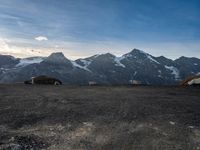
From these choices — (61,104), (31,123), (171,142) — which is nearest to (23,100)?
(61,104)

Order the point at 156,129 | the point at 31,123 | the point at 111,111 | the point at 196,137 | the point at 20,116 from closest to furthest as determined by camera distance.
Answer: the point at 196,137
the point at 156,129
the point at 31,123
the point at 20,116
the point at 111,111

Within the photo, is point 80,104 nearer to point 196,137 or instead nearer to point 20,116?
point 20,116

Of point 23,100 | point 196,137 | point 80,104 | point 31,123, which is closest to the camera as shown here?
point 196,137

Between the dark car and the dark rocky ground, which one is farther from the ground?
the dark car

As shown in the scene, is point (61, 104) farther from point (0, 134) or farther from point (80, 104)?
point (0, 134)

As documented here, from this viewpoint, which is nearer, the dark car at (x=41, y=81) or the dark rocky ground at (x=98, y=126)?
the dark rocky ground at (x=98, y=126)

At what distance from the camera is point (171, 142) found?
8.46 metres

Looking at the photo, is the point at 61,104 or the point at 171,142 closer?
the point at 171,142

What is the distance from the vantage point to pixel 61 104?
1472 centimetres

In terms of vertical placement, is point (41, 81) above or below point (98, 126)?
above

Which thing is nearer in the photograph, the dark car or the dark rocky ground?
the dark rocky ground

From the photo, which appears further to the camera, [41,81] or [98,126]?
[41,81]

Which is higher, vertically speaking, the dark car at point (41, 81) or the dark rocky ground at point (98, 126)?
the dark car at point (41, 81)

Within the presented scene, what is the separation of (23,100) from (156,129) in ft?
29.0
